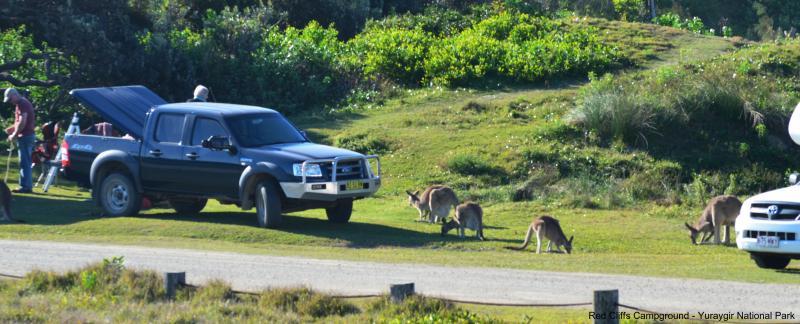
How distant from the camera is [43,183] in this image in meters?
27.2

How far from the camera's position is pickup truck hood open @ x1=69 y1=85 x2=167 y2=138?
22.3m

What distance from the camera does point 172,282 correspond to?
14312mm

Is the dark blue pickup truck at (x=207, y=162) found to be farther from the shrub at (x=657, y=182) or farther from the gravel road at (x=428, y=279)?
the shrub at (x=657, y=182)

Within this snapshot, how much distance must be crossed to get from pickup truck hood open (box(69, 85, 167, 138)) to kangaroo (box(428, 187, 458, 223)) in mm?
5055

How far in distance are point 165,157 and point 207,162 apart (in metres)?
0.89

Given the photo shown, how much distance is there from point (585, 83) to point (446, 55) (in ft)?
13.2

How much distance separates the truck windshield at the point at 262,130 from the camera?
2127 centimetres

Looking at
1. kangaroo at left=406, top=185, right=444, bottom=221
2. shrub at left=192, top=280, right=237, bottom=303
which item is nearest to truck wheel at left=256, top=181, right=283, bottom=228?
kangaroo at left=406, top=185, right=444, bottom=221

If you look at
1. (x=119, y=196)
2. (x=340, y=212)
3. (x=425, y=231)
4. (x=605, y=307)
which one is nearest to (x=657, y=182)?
(x=425, y=231)

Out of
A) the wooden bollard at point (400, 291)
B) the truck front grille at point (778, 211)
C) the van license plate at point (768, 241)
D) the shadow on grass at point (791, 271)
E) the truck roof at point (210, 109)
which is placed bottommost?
the shadow on grass at point (791, 271)

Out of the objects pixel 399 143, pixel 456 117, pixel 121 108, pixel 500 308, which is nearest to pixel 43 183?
pixel 121 108

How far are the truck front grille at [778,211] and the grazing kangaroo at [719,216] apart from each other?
3.60 meters

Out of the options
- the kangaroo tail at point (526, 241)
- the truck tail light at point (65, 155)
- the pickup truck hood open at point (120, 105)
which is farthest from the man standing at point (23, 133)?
the kangaroo tail at point (526, 241)

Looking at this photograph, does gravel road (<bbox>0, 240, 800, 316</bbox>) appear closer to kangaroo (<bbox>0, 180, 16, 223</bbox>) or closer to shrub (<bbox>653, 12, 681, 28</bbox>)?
kangaroo (<bbox>0, 180, 16, 223</bbox>)
